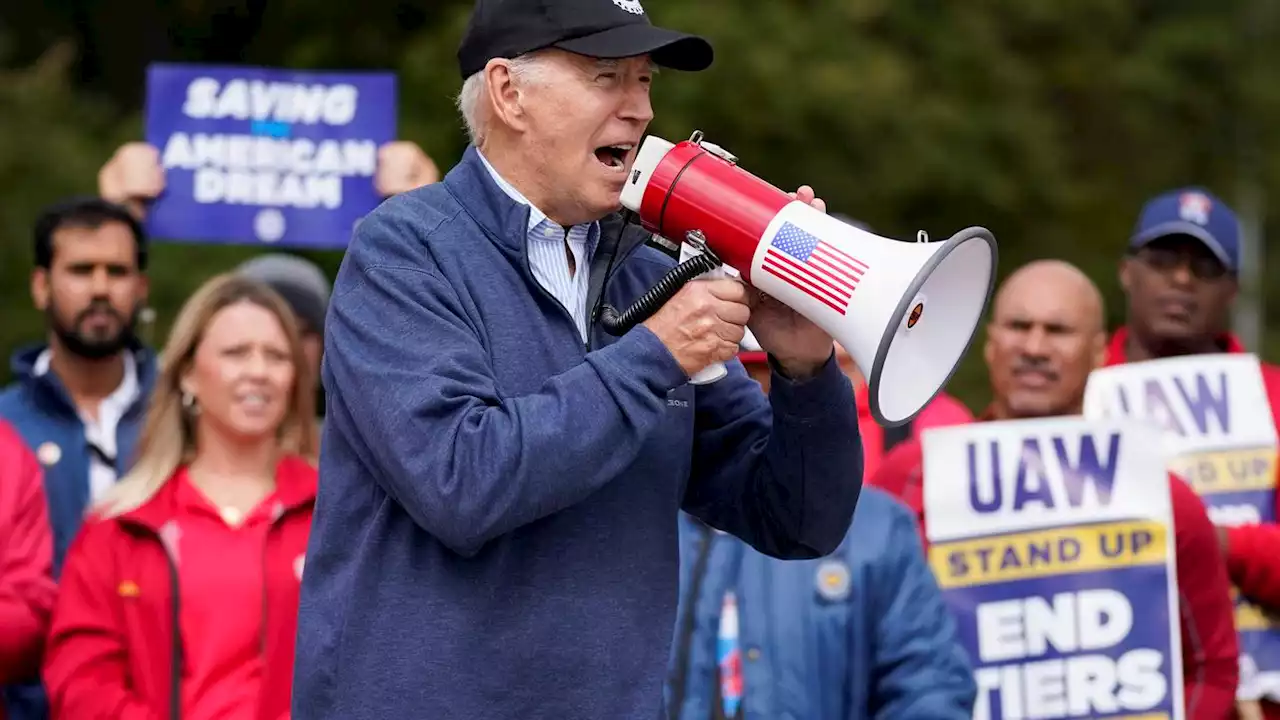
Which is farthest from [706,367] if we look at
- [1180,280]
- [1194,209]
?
[1194,209]

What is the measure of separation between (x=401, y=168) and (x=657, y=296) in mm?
3920

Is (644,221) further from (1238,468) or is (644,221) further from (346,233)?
(346,233)

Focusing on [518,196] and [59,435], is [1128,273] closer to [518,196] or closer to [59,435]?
[59,435]

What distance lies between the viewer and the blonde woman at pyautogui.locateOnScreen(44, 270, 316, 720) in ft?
16.2

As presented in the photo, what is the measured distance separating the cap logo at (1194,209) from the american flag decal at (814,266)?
154 inches

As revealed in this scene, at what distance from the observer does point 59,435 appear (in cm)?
604

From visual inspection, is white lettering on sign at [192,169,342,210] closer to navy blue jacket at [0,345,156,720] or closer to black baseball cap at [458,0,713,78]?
Result: navy blue jacket at [0,345,156,720]

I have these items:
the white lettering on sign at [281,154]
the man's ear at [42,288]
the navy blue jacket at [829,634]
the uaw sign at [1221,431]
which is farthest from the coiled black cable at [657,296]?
the white lettering on sign at [281,154]

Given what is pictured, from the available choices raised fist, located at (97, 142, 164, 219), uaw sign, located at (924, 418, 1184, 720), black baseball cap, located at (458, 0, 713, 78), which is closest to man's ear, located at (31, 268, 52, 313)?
raised fist, located at (97, 142, 164, 219)

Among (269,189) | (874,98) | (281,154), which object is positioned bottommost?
(269,189)

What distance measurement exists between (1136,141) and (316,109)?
45.7ft

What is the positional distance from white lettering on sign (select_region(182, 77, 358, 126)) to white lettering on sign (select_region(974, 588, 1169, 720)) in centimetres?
302

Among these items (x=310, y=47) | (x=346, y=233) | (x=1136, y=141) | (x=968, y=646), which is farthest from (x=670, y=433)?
(x=1136, y=141)

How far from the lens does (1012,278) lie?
6320 millimetres
